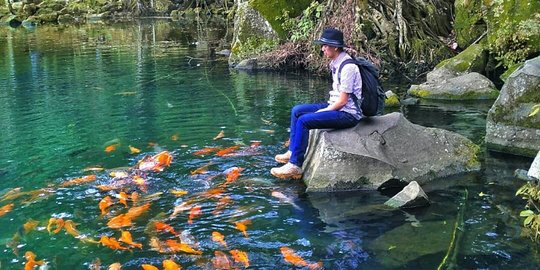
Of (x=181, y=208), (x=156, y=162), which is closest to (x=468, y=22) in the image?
(x=156, y=162)

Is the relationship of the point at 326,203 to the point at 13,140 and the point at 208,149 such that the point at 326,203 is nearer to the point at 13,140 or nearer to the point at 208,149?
the point at 208,149

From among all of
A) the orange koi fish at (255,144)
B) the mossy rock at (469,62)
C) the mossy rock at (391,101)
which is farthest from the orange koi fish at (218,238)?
the mossy rock at (469,62)

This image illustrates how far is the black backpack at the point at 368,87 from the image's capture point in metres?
7.82

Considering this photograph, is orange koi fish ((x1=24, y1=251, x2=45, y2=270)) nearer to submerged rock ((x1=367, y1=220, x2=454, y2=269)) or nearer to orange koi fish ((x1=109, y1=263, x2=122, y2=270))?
orange koi fish ((x1=109, y1=263, x2=122, y2=270))

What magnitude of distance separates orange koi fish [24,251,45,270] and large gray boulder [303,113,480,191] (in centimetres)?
351

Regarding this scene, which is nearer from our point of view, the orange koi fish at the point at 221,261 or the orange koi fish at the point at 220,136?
the orange koi fish at the point at 221,261

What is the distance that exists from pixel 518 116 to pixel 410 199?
3.14m

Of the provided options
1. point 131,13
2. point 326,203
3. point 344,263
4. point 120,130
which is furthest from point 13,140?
point 131,13

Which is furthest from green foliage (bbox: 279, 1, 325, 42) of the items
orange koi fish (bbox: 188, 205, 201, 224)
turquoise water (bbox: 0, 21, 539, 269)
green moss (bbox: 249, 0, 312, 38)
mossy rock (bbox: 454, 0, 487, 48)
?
orange koi fish (bbox: 188, 205, 201, 224)

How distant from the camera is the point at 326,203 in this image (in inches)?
291

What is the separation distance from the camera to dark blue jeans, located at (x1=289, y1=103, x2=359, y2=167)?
7.91 m

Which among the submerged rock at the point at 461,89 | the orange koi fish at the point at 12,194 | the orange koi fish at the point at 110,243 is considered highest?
the submerged rock at the point at 461,89

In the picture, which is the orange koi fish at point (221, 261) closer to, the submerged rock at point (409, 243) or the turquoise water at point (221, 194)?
the turquoise water at point (221, 194)

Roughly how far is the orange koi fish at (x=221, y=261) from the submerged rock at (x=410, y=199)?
2.38 metres
